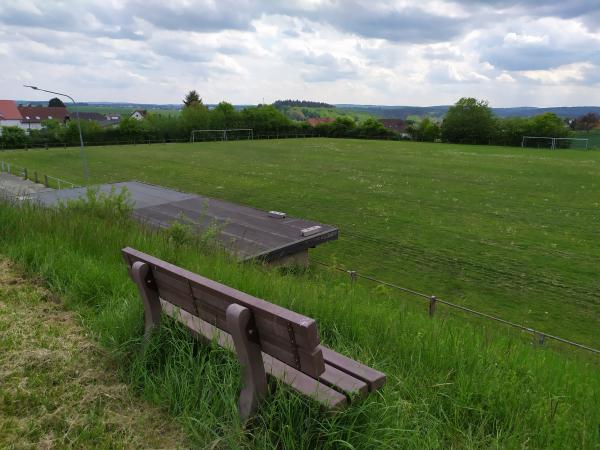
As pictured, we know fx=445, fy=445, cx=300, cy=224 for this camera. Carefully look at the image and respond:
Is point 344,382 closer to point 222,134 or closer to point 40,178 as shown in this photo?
point 40,178

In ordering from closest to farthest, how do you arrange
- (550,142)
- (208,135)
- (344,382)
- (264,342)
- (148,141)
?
1. (264,342)
2. (344,382)
3. (148,141)
4. (550,142)
5. (208,135)

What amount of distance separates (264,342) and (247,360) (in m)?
0.16

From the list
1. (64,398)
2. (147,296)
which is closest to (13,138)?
(147,296)

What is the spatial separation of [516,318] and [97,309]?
8885 mm

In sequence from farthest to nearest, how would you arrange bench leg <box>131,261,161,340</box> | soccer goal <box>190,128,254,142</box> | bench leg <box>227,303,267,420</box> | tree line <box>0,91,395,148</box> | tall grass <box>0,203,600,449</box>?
1. soccer goal <box>190,128,254,142</box>
2. tree line <box>0,91,395,148</box>
3. bench leg <box>131,261,161,340</box>
4. tall grass <box>0,203,600,449</box>
5. bench leg <box>227,303,267,420</box>

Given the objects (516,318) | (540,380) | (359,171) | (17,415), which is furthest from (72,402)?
(359,171)

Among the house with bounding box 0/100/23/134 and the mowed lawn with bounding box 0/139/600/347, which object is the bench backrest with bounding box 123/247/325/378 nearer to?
the mowed lawn with bounding box 0/139/600/347

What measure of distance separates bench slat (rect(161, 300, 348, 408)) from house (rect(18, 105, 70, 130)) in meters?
127

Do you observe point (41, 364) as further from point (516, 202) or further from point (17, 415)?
point (516, 202)

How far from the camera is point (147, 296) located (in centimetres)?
339

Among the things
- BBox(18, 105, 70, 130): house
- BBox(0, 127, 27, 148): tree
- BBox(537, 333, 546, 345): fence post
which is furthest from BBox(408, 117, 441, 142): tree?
BBox(18, 105, 70, 130): house

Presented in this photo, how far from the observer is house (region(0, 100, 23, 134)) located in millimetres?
107500

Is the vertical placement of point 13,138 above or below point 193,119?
below

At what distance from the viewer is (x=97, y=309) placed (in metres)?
4.18
